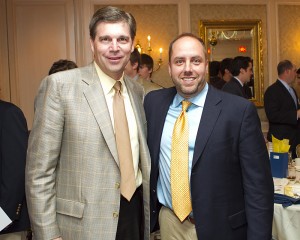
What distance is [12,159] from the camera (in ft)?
6.96

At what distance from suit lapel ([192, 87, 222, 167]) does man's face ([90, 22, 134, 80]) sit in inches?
16.4

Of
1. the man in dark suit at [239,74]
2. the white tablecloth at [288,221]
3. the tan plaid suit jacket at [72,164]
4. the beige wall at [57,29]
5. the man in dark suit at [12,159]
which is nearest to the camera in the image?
the tan plaid suit jacket at [72,164]

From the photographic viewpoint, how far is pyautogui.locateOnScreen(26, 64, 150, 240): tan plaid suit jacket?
1.71 meters

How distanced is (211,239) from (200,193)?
8.3 inches

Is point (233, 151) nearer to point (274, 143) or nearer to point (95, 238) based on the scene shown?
point (95, 238)

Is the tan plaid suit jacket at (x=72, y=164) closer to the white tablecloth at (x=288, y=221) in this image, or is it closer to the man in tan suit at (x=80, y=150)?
the man in tan suit at (x=80, y=150)

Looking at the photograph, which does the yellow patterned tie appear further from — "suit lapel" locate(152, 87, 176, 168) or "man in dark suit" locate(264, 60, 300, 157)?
"man in dark suit" locate(264, 60, 300, 157)

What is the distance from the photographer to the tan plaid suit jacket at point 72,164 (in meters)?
1.71

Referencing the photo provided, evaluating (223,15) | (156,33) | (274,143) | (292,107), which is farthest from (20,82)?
(274,143)

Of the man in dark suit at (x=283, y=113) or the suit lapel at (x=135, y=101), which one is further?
the man in dark suit at (x=283, y=113)

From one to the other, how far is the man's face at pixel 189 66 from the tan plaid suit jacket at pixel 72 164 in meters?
0.38

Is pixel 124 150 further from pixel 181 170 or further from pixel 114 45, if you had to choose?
pixel 114 45

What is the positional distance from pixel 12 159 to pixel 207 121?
3.16 feet

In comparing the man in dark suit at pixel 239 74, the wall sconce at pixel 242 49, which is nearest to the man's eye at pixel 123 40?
the man in dark suit at pixel 239 74
